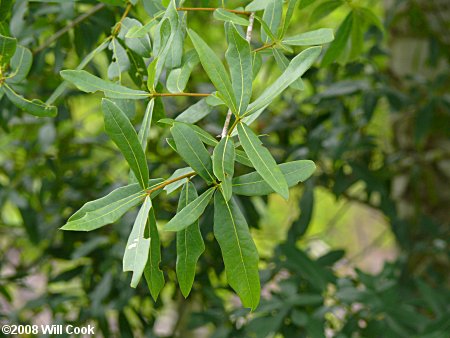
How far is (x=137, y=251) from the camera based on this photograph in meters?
0.43

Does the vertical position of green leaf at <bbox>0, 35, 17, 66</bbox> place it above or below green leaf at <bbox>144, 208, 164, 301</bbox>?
above

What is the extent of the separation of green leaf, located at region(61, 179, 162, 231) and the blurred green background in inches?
15.4

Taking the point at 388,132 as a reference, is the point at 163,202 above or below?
above

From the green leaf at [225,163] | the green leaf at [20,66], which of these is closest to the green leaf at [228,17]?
the green leaf at [225,163]

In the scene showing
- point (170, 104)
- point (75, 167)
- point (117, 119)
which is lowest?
point (75, 167)

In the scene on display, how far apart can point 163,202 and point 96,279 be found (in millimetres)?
202

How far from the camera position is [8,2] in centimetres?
63

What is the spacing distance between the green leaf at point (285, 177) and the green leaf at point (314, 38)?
11 cm

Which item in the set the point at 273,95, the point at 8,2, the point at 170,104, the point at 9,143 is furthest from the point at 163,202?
the point at 273,95

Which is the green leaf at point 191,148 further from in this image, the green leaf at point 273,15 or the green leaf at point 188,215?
the green leaf at point 273,15

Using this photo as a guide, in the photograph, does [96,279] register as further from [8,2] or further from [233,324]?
[8,2]

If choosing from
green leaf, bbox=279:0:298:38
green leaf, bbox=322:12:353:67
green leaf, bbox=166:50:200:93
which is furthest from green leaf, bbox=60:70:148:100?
green leaf, bbox=322:12:353:67

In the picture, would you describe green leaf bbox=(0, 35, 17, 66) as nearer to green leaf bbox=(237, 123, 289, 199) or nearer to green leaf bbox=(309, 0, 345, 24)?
green leaf bbox=(237, 123, 289, 199)

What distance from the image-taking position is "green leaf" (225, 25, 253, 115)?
0.47 m
